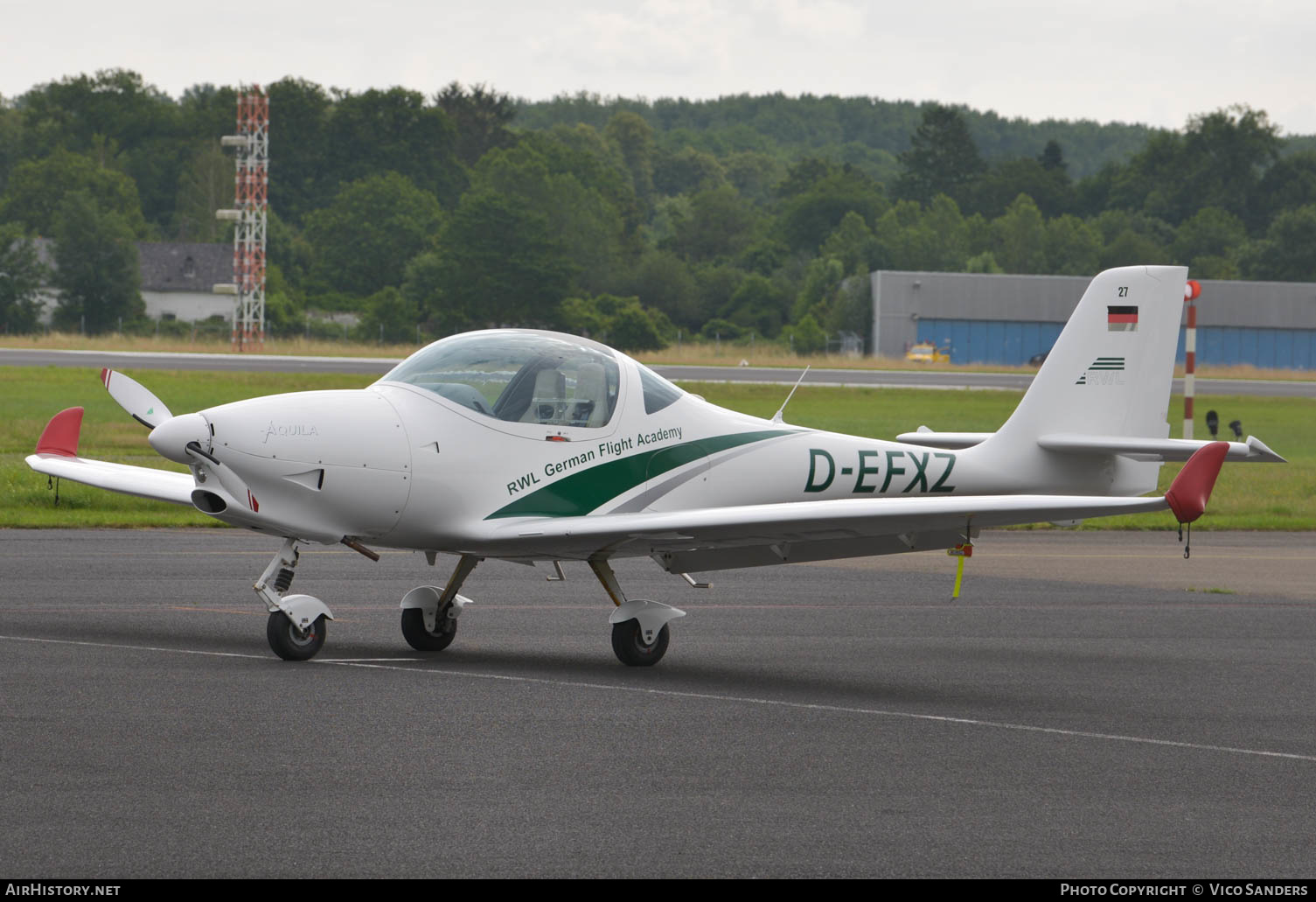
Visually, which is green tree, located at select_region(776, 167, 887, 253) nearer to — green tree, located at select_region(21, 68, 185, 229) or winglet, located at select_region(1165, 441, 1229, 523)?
green tree, located at select_region(21, 68, 185, 229)

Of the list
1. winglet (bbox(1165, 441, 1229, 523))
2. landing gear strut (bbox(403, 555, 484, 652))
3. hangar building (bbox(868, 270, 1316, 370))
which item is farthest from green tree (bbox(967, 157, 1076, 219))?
winglet (bbox(1165, 441, 1229, 523))

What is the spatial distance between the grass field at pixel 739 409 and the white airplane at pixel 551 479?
27.4ft

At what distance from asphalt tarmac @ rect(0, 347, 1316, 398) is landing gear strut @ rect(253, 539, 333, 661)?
37037 mm

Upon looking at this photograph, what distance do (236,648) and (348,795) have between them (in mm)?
3894

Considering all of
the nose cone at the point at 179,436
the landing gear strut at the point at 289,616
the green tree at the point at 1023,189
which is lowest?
the landing gear strut at the point at 289,616

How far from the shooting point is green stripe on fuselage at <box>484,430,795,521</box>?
9.96m

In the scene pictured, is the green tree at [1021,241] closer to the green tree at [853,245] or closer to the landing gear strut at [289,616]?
the green tree at [853,245]

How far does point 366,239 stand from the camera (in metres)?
104

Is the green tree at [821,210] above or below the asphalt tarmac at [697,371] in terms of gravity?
above

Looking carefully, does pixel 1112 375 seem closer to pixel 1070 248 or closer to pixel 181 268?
pixel 181 268

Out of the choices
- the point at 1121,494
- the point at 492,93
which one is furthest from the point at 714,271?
the point at 1121,494

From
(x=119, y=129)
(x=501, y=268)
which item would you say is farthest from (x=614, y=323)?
(x=119, y=129)

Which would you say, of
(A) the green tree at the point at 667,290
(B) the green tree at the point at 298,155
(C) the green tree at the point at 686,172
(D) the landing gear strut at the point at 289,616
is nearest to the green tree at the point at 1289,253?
(A) the green tree at the point at 667,290

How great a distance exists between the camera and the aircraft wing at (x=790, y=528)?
901 centimetres
